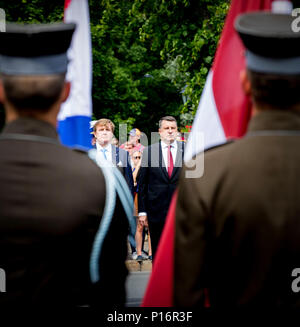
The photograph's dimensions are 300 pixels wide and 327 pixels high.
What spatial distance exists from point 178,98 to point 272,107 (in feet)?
91.4

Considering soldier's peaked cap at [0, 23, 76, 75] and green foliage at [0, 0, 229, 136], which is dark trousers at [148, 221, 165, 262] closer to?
green foliage at [0, 0, 229, 136]

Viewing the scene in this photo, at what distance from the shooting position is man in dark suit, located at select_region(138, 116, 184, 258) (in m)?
7.14

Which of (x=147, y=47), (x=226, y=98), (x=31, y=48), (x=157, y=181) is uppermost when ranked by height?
(x=31, y=48)

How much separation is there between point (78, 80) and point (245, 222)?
55.1 inches

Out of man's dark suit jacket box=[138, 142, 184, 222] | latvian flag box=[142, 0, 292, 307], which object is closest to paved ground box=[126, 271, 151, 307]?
man's dark suit jacket box=[138, 142, 184, 222]

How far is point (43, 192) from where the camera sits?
2012 mm

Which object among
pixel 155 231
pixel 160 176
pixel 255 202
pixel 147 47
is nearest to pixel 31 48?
pixel 255 202

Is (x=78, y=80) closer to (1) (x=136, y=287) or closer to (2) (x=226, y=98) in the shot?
(2) (x=226, y=98)

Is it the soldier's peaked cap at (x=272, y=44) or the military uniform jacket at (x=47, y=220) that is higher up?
the soldier's peaked cap at (x=272, y=44)

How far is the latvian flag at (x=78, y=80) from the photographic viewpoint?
2924 millimetres

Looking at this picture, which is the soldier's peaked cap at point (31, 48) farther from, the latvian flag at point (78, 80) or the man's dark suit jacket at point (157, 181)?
the man's dark suit jacket at point (157, 181)

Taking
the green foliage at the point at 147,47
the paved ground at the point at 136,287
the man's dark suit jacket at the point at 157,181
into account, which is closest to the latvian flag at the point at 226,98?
the paved ground at the point at 136,287

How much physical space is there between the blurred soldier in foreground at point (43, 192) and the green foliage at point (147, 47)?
709 centimetres

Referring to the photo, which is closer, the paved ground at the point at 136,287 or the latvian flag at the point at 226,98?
the latvian flag at the point at 226,98
